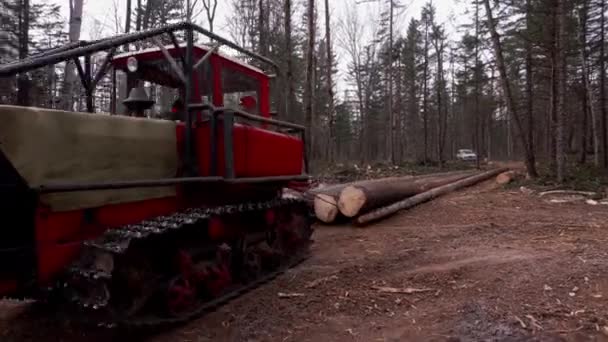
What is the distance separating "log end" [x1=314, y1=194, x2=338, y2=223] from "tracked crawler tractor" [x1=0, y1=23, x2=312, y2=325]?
2.73 m

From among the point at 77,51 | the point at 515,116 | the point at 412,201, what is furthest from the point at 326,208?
the point at 515,116

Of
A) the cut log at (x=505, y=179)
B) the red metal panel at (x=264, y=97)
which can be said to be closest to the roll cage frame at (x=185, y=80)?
the red metal panel at (x=264, y=97)

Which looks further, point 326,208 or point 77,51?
point 326,208

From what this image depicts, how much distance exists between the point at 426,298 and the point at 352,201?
13.9ft

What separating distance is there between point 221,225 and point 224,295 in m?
0.76

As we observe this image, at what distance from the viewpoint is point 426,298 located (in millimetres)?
4676

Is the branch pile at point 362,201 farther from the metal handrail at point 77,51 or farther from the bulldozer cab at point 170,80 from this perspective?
the metal handrail at point 77,51

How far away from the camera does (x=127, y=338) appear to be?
4.02 metres

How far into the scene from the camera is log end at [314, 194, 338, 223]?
9031 millimetres

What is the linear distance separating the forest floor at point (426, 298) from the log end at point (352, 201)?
1466mm

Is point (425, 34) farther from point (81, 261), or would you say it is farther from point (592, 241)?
point (81, 261)

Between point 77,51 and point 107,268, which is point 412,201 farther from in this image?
point 77,51

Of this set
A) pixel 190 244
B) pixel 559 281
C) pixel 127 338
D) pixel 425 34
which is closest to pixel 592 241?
pixel 559 281

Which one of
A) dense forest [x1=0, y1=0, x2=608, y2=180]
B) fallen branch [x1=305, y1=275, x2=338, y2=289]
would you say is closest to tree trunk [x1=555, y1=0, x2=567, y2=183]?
dense forest [x1=0, y1=0, x2=608, y2=180]
